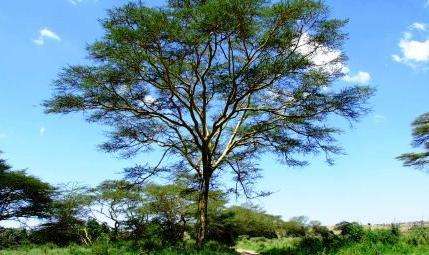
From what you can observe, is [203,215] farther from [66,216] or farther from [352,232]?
[66,216]

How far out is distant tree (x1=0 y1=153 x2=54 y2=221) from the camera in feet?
114

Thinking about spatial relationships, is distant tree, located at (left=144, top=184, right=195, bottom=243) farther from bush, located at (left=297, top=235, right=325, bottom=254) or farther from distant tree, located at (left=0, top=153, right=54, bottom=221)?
bush, located at (left=297, top=235, right=325, bottom=254)

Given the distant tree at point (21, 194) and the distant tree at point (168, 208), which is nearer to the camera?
the distant tree at point (21, 194)

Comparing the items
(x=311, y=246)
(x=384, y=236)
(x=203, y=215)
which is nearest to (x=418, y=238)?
(x=384, y=236)

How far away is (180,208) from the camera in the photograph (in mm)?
39000

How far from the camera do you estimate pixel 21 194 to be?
36000 mm

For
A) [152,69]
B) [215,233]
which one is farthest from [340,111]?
[215,233]

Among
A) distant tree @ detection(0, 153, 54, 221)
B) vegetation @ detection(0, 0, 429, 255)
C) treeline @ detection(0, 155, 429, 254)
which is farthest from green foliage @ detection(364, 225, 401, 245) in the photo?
distant tree @ detection(0, 153, 54, 221)

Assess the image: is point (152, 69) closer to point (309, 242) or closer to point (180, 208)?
point (309, 242)

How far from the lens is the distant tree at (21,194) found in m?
34.8

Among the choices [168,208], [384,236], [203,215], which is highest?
[168,208]

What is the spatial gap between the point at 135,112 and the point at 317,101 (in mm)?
7230

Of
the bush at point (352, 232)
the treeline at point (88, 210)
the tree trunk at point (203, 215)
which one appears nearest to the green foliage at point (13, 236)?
the treeline at point (88, 210)

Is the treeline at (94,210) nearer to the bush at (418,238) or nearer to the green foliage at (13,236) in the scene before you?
the green foliage at (13,236)
